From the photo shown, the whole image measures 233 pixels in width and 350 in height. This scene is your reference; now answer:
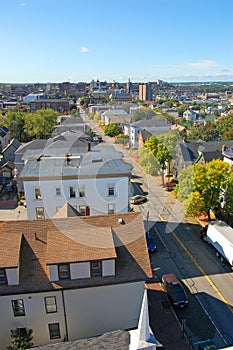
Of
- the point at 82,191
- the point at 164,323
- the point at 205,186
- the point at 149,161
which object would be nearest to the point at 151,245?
the point at 205,186

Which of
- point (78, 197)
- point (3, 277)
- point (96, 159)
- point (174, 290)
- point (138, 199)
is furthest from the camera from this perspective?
point (138, 199)

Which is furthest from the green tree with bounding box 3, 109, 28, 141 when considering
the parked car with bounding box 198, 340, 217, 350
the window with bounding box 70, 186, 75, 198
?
the parked car with bounding box 198, 340, 217, 350

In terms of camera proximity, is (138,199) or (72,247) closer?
(72,247)

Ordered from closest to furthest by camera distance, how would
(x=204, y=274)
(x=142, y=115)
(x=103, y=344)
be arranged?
(x=103, y=344) < (x=204, y=274) < (x=142, y=115)

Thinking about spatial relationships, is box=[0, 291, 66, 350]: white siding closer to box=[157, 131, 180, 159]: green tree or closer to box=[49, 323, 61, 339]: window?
box=[49, 323, 61, 339]: window

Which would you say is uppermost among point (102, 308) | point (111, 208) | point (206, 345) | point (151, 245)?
point (111, 208)

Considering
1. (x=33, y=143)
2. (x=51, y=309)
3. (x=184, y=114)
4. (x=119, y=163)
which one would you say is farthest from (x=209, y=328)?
(x=184, y=114)

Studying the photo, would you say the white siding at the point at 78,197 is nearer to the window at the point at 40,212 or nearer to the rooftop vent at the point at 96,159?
the window at the point at 40,212

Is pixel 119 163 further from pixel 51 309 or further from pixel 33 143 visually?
pixel 33 143

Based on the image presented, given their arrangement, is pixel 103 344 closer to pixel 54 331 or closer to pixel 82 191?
pixel 54 331
